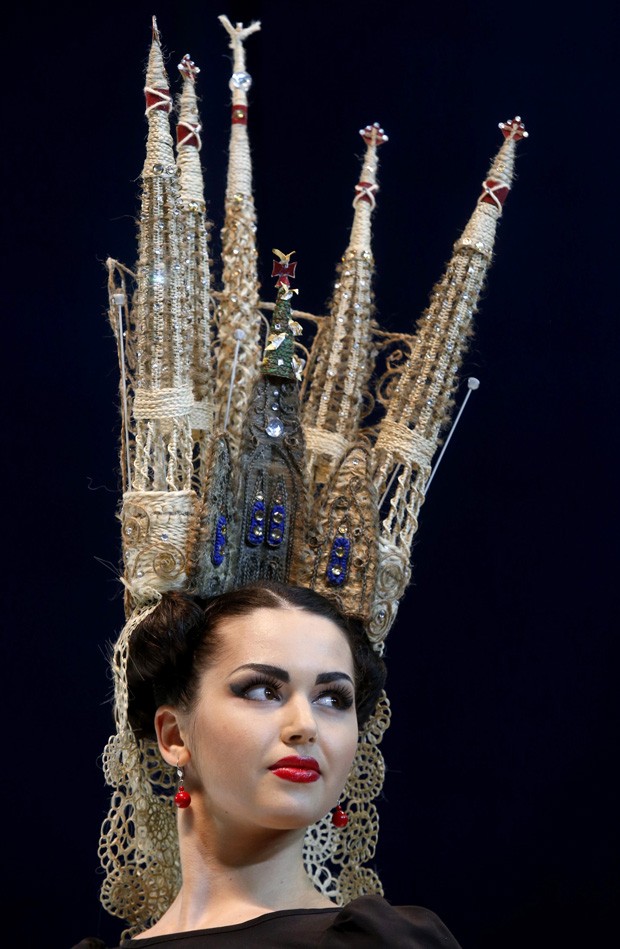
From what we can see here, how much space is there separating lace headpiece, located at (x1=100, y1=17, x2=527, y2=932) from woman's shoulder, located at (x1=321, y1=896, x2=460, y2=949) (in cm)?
44

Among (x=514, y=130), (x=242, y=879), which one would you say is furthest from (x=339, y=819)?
(x=514, y=130)

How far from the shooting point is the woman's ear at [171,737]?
221 cm

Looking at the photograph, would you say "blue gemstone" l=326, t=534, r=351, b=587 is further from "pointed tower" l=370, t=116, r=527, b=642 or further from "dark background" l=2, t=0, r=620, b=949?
"dark background" l=2, t=0, r=620, b=949

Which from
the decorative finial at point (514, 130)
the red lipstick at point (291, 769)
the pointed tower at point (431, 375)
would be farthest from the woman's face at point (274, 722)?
the decorative finial at point (514, 130)

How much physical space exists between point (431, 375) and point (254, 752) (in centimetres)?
83

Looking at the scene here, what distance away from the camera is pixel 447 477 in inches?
121

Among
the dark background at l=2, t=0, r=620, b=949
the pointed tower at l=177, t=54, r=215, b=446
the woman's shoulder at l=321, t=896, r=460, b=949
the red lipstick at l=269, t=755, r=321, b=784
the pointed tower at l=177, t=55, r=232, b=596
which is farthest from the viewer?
the dark background at l=2, t=0, r=620, b=949

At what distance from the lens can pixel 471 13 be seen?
308cm

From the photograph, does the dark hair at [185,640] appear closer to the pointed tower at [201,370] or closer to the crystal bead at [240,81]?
the pointed tower at [201,370]

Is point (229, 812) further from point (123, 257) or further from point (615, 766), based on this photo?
point (123, 257)

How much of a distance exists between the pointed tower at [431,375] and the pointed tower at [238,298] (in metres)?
0.26

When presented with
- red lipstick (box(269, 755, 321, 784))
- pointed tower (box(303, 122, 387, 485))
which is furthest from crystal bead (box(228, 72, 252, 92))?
red lipstick (box(269, 755, 321, 784))

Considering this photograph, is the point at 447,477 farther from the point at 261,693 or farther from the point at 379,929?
the point at 379,929

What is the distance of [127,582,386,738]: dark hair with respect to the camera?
2.22 meters
